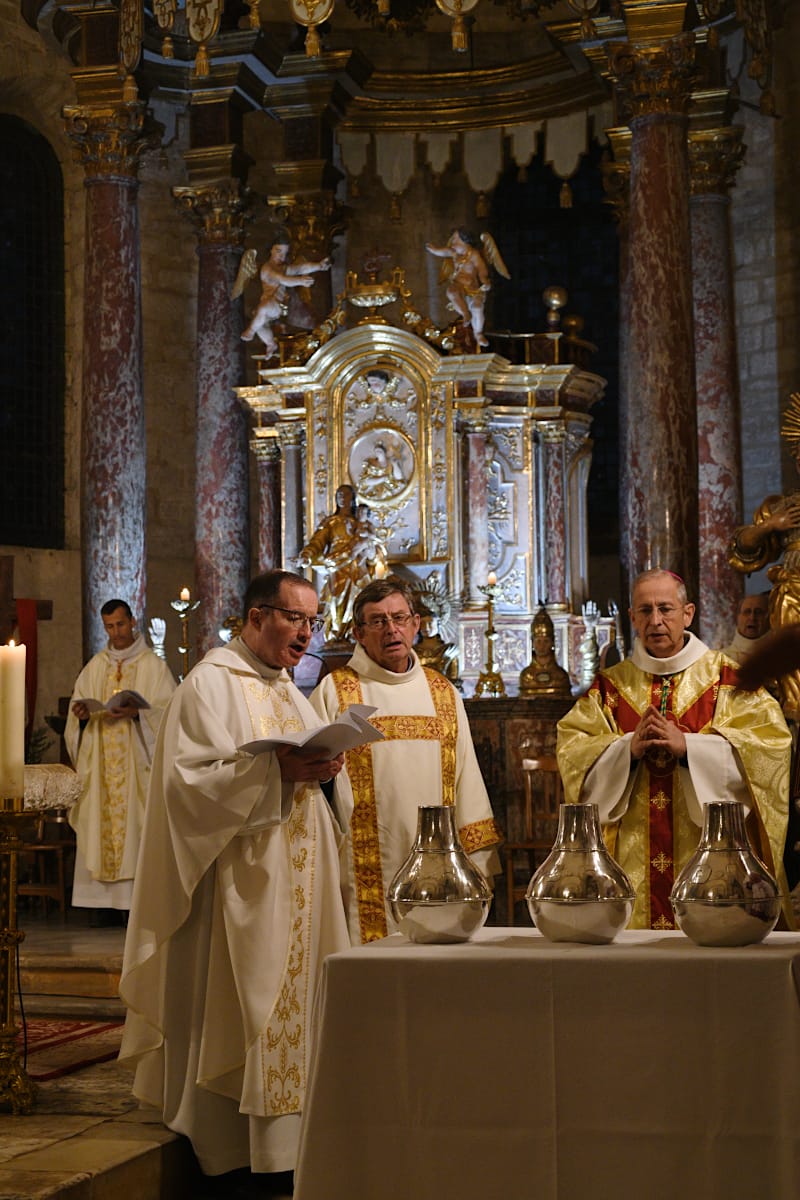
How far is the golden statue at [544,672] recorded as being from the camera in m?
11.0

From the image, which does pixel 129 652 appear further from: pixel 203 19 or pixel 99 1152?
pixel 99 1152

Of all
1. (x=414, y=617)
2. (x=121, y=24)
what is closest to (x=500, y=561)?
(x=121, y=24)

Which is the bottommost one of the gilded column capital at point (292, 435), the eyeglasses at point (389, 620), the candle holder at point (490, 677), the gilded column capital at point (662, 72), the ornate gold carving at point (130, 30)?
the eyeglasses at point (389, 620)

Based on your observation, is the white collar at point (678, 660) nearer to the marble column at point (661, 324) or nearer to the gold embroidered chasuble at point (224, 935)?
the gold embroidered chasuble at point (224, 935)

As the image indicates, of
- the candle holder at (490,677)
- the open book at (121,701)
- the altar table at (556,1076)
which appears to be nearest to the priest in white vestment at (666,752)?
the altar table at (556,1076)

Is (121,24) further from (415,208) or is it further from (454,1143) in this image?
(454,1143)

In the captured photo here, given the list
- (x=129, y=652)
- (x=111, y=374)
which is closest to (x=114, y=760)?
(x=129, y=652)

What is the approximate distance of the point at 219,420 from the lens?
13812 mm

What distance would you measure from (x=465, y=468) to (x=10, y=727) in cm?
848

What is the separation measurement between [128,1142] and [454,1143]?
5.14ft

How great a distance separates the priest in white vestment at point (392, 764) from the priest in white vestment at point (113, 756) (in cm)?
416

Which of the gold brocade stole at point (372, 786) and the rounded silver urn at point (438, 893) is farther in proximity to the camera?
the gold brocade stole at point (372, 786)

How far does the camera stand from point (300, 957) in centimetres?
472

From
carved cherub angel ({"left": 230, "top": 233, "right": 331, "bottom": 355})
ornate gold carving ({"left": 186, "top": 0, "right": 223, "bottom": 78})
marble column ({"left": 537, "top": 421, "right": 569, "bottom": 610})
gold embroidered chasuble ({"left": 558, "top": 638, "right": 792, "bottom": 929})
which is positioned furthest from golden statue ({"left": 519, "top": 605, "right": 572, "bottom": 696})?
gold embroidered chasuble ({"left": 558, "top": 638, "right": 792, "bottom": 929})
